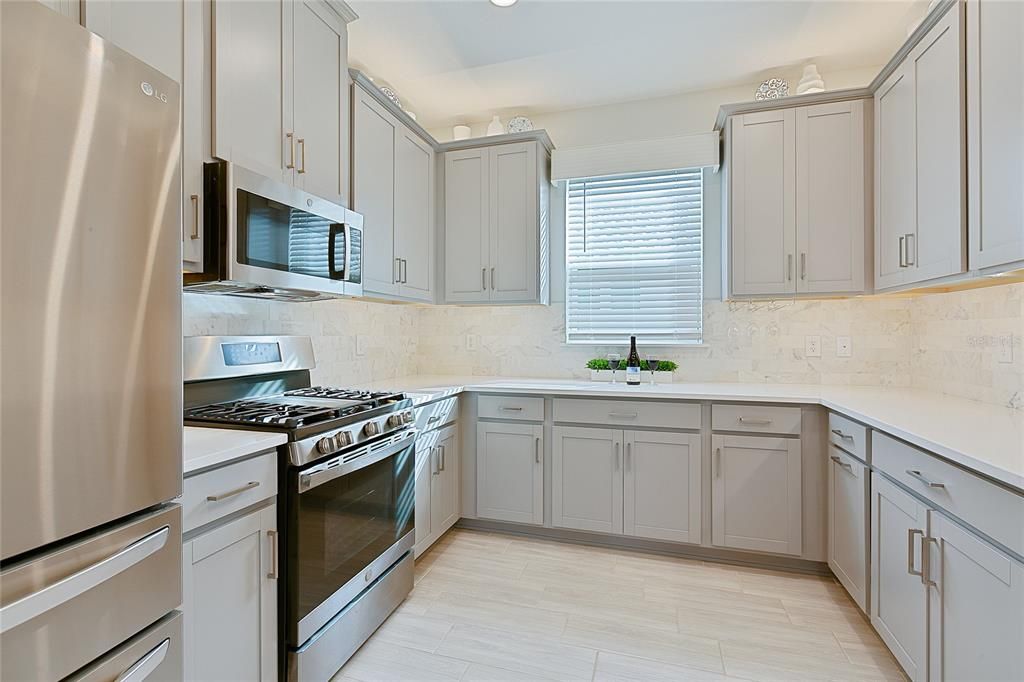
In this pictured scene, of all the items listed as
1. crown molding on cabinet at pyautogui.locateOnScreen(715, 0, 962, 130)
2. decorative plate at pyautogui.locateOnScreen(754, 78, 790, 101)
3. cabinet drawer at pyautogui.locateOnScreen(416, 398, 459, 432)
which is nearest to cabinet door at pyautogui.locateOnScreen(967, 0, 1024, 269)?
crown molding on cabinet at pyautogui.locateOnScreen(715, 0, 962, 130)

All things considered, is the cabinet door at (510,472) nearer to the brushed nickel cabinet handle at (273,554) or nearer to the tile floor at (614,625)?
the tile floor at (614,625)

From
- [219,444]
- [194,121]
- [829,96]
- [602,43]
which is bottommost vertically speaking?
[219,444]

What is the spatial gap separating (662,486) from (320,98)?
2.52 meters

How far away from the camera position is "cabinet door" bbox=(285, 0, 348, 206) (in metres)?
2.01

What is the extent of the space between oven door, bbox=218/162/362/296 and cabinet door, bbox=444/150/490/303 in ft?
3.47

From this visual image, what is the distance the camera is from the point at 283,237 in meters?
1.84

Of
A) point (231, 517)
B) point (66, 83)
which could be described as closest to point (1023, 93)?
point (66, 83)

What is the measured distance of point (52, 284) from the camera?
788 millimetres

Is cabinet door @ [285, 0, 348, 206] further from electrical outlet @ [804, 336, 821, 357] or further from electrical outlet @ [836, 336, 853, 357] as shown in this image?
electrical outlet @ [836, 336, 853, 357]

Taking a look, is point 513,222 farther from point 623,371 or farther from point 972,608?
point 972,608

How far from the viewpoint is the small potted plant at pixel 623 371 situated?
3094 mm

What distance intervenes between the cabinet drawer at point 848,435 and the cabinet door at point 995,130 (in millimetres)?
735

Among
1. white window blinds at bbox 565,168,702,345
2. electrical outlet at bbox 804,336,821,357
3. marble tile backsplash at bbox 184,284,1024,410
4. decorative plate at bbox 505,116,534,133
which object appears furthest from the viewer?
decorative plate at bbox 505,116,534,133

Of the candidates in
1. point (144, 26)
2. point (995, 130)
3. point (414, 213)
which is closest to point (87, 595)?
point (144, 26)
